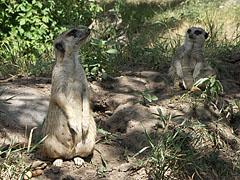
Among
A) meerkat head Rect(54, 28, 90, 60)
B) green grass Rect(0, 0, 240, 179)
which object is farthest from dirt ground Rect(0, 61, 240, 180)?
meerkat head Rect(54, 28, 90, 60)

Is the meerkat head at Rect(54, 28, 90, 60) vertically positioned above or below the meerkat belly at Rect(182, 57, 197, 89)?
above

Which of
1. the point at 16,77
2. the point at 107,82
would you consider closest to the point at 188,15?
the point at 107,82

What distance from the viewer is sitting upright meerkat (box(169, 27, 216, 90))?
413cm

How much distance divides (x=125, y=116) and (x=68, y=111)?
109 cm

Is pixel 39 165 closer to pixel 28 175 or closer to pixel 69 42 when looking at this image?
pixel 28 175

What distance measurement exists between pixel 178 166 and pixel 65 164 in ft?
3.46

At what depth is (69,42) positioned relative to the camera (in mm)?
2807

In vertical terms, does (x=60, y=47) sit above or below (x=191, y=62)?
above

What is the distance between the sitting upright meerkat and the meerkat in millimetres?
1841

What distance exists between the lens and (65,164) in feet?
9.09

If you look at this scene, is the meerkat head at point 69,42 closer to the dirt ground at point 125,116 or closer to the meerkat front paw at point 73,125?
the meerkat front paw at point 73,125

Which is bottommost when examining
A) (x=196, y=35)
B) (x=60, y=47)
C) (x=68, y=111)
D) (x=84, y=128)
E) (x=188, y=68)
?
(x=84, y=128)

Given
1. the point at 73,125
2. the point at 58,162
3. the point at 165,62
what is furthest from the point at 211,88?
the point at 58,162

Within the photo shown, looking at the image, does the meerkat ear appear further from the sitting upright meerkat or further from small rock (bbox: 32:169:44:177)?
the sitting upright meerkat
